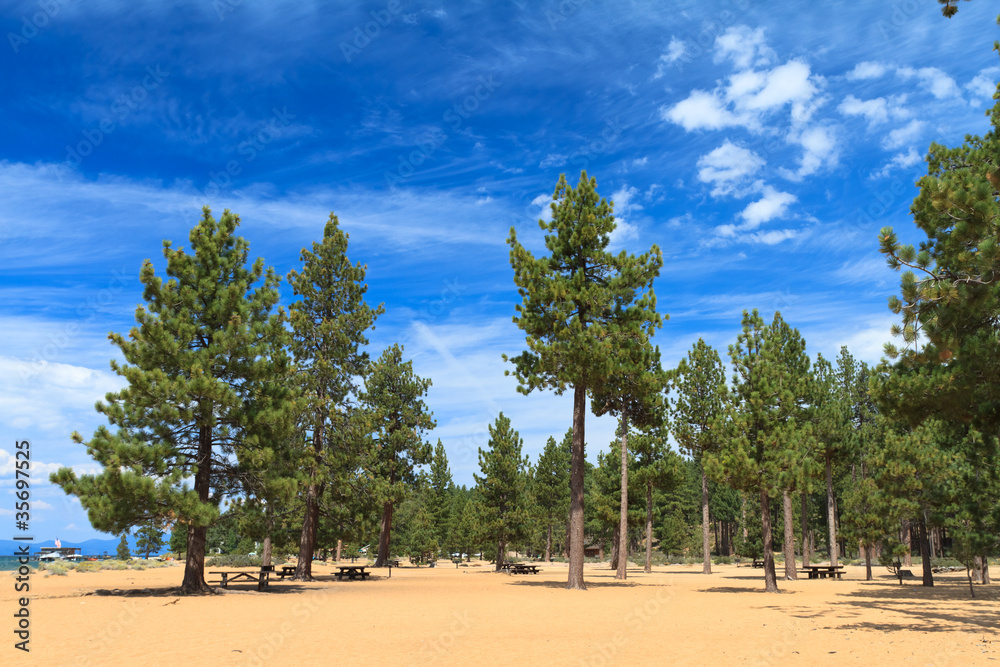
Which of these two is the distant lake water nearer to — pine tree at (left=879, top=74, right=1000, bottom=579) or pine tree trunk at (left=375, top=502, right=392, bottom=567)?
pine tree trunk at (left=375, top=502, right=392, bottom=567)

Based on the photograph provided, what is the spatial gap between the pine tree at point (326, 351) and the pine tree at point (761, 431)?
17.6 meters

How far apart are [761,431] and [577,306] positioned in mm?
9173

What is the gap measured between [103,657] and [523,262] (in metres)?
20.4

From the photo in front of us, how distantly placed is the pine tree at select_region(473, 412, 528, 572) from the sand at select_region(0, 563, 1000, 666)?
65.2ft

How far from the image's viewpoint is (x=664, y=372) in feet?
92.2

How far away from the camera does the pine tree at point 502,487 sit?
4344 centimetres

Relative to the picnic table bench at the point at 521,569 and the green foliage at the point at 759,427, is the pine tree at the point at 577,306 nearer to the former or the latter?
the green foliage at the point at 759,427

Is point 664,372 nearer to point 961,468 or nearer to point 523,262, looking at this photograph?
point 523,262

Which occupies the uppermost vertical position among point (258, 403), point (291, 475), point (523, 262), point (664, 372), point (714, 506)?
point (523, 262)

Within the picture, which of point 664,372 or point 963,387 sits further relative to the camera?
point 664,372

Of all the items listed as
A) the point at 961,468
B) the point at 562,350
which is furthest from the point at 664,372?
the point at 961,468

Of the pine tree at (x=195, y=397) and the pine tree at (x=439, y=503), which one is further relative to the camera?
the pine tree at (x=439, y=503)

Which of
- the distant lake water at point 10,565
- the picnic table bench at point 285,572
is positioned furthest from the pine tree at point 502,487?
the distant lake water at point 10,565

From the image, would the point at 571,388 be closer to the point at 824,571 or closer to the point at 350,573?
the point at 350,573
